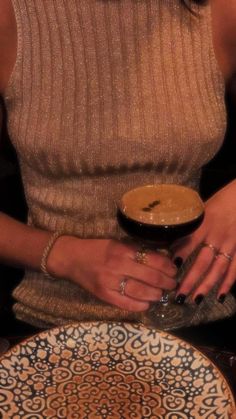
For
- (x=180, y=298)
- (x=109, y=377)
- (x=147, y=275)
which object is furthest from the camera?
(x=180, y=298)

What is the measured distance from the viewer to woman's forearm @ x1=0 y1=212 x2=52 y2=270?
1.29 metres

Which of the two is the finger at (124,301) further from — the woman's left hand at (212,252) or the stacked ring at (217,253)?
the stacked ring at (217,253)

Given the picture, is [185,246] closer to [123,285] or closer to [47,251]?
[123,285]

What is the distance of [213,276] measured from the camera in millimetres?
1179

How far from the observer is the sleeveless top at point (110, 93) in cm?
128

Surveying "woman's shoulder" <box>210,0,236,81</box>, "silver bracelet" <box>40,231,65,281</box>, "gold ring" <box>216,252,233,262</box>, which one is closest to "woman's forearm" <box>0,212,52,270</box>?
"silver bracelet" <box>40,231,65,281</box>

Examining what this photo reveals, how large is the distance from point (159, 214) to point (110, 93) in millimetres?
387

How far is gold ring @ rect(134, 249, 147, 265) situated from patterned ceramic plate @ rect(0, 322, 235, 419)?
134mm

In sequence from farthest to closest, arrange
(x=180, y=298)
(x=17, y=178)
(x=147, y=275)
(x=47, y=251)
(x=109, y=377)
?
1. (x=17, y=178)
2. (x=47, y=251)
3. (x=180, y=298)
4. (x=147, y=275)
5. (x=109, y=377)

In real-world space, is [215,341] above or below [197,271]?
below

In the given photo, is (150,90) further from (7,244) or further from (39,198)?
(7,244)

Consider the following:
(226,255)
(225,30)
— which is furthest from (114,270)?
(225,30)

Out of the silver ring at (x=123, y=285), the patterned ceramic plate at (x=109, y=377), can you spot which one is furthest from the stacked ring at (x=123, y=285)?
the patterned ceramic plate at (x=109, y=377)

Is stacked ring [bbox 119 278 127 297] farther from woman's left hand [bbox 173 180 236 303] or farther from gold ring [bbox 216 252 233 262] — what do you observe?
gold ring [bbox 216 252 233 262]
